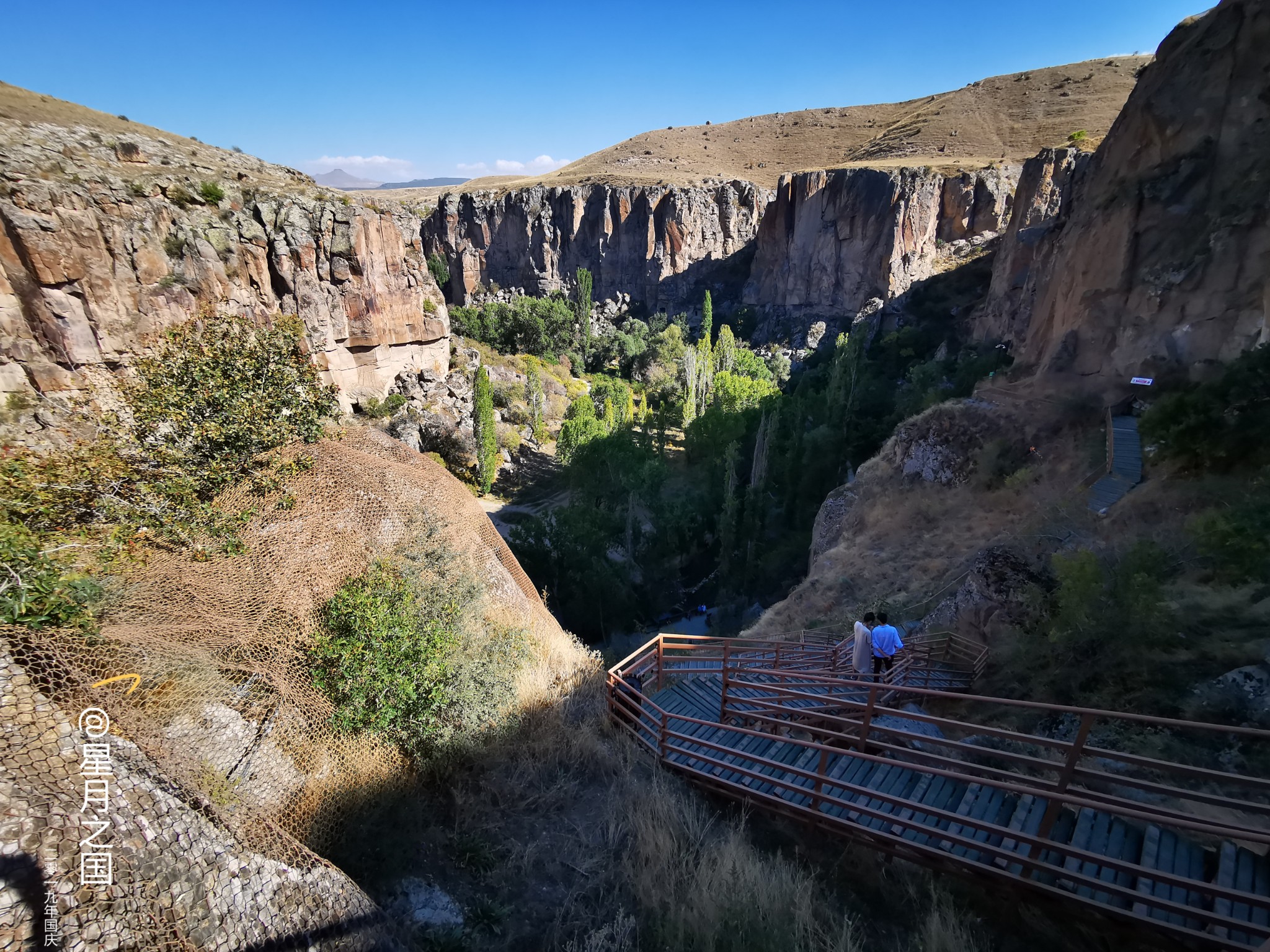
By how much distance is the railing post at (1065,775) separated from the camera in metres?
2.92

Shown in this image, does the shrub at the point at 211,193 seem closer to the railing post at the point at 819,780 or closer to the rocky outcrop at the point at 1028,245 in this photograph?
the railing post at the point at 819,780

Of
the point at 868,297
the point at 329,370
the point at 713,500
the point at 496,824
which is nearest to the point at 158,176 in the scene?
the point at 329,370

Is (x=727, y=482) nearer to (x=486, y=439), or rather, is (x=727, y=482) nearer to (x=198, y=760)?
(x=486, y=439)

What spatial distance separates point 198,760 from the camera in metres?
3.71

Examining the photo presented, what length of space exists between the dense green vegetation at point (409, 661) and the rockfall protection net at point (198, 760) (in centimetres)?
17

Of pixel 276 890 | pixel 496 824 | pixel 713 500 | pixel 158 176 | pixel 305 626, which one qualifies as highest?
pixel 158 176

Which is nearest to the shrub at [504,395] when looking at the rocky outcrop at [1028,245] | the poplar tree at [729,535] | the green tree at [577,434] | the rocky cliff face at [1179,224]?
the green tree at [577,434]

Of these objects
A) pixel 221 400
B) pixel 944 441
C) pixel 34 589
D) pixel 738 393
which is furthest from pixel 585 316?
pixel 34 589

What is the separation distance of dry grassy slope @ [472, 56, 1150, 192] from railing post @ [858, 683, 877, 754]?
193ft

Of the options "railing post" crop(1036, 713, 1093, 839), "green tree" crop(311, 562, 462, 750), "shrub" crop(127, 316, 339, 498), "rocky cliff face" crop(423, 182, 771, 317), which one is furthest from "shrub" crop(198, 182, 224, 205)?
"rocky cliff face" crop(423, 182, 771, 317)

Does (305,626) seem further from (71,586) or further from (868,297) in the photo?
(868,297)

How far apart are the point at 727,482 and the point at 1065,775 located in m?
21.9

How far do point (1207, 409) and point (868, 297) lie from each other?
4669 centimetres

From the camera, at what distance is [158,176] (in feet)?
82.4
